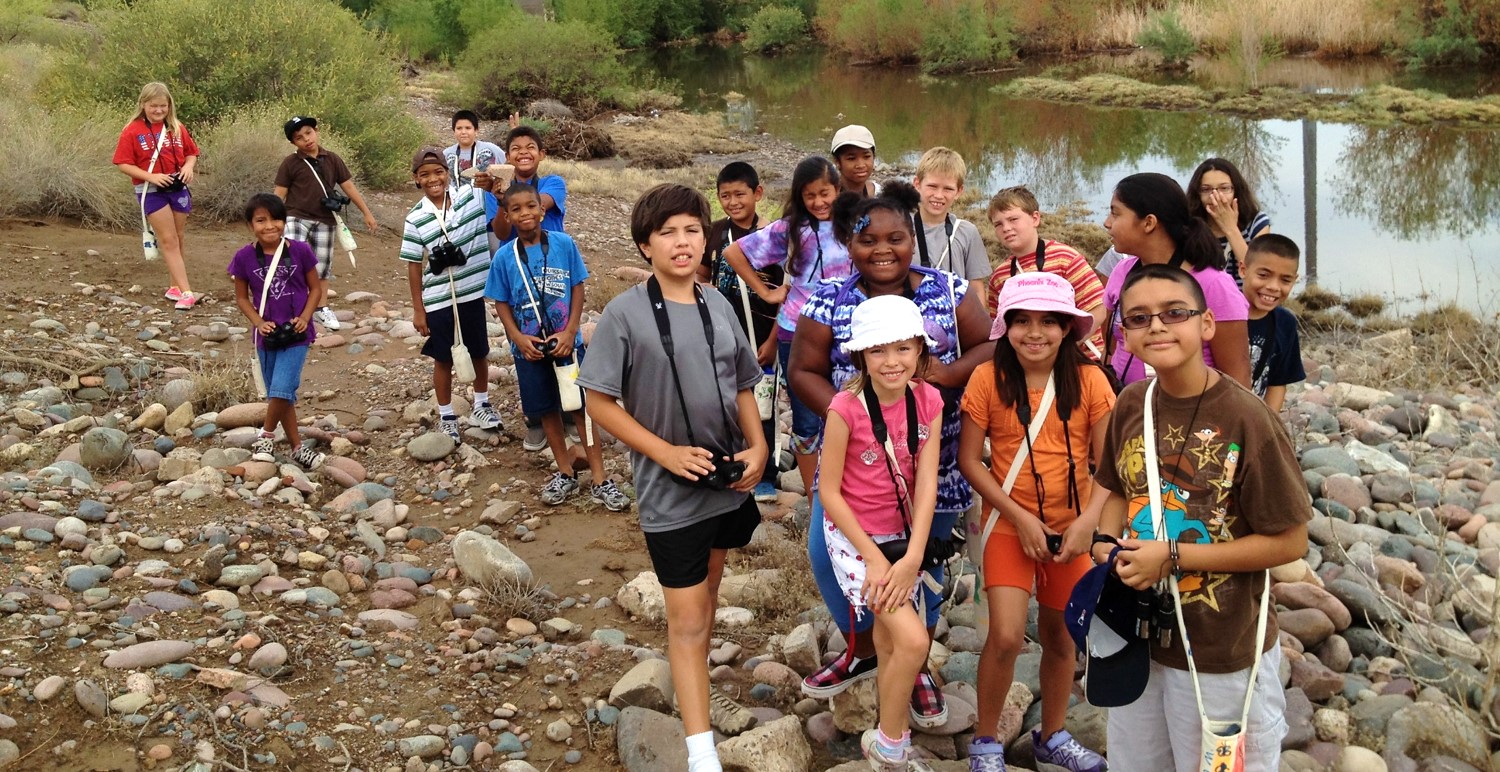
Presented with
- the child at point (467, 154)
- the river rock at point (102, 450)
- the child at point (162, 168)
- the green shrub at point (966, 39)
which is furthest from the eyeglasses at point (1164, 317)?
the green shrub at point (966, 39)

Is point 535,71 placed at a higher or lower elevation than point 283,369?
higher

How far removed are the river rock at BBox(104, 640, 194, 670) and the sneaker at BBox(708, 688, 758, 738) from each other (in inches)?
76.4

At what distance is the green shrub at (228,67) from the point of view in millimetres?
14445

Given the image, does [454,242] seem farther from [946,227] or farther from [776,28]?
[776,28]

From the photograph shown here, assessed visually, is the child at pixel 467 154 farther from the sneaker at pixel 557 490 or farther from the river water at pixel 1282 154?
the river water at pixel 1282 154

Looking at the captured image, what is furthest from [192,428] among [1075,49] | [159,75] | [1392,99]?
[1075,49]

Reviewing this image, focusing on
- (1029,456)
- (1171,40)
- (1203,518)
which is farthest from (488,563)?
(1171,40)

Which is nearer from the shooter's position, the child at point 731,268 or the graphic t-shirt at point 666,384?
the graphic t-shirt at point 666,384

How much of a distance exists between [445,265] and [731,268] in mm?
1951

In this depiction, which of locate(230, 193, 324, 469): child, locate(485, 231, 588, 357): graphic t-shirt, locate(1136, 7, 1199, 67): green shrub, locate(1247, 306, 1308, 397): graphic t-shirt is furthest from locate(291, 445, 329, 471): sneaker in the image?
locate(1136, 7, 1199, 67): green shrub

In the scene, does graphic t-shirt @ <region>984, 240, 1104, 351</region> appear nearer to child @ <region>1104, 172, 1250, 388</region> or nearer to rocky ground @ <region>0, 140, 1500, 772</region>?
child @ <region>1104, 172, 1250, 388</region>

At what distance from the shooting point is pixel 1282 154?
20984 mm

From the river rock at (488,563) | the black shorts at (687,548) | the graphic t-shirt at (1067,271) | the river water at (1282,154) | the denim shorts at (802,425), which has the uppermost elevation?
the graphic t-shirt at (1067,271)

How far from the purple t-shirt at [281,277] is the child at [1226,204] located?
466cm
